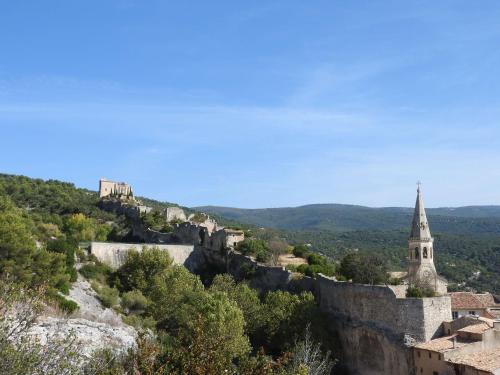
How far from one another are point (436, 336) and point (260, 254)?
17.6 meters

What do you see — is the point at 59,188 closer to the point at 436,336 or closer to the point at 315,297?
the point at 315,297

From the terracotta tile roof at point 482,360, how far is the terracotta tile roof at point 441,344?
0.72m

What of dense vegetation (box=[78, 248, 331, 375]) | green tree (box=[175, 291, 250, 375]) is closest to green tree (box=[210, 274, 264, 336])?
dense vegetation (box=[78, 248, 331, 375])

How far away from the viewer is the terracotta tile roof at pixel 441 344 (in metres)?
26.0

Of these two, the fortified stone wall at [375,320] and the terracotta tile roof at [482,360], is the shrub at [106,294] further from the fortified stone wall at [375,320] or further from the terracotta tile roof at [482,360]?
the terracotta tile roof at [482,360]

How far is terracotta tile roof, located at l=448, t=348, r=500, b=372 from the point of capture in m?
23.5

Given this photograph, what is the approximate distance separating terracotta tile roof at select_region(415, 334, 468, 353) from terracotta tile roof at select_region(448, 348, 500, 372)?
0.72m

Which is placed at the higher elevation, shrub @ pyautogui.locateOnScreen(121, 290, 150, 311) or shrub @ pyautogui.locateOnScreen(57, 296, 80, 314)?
shrub @ pyautogui.locateOnScreen(57, 296, 80, 314)

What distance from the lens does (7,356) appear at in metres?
10.7

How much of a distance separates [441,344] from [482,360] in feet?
7.82

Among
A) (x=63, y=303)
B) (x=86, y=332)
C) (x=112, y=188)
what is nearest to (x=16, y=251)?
(x=63, y=303)

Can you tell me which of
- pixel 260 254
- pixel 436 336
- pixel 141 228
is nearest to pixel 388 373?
pixel 436 336

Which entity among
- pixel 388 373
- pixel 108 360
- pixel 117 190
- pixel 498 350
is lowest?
pixel 388 373

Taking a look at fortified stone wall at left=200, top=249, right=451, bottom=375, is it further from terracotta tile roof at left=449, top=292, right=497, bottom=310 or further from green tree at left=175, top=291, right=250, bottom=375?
terracotta tile roof at left=449, top=292, right=497, bottom=310
